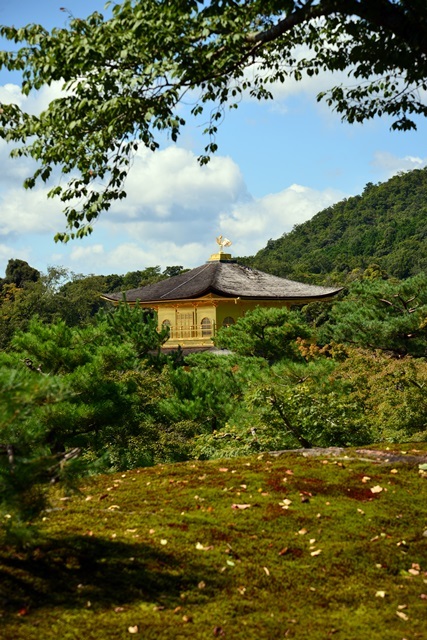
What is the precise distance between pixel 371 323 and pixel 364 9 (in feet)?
45.5

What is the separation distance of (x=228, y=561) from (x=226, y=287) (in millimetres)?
21306

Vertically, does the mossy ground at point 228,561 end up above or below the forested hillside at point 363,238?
below

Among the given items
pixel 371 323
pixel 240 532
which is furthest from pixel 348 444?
pixel 371 323

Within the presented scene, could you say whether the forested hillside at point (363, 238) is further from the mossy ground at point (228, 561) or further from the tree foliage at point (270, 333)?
the mossy ground at point (228, 561)

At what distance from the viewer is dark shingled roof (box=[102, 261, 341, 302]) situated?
2553 cm

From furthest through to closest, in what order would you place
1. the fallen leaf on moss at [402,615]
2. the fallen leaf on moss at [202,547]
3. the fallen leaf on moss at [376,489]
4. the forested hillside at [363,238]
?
the forested hillside at [363,238]
the fallen leaf on moss at [376,489]
the fallen leaf on moss at [202,547]
the fallen leaf on moss at [402,615]

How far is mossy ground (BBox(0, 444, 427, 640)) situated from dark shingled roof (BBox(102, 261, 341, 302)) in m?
19.3

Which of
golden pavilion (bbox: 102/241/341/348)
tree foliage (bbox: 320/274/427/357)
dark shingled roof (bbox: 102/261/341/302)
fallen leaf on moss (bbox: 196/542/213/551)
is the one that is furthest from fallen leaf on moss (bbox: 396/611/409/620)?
golden pavilion (bbox: 102/241/341/348)

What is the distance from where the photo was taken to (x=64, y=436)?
1117 centimetres

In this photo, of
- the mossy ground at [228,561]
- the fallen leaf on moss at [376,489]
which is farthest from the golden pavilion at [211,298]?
the mossy ground at [228,561]

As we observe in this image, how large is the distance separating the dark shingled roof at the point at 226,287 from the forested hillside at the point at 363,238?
2345 cm

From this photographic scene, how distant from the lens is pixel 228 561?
4.46 metres

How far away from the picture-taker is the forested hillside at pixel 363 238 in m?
56.9

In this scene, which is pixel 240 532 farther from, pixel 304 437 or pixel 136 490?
pixel 304 437
